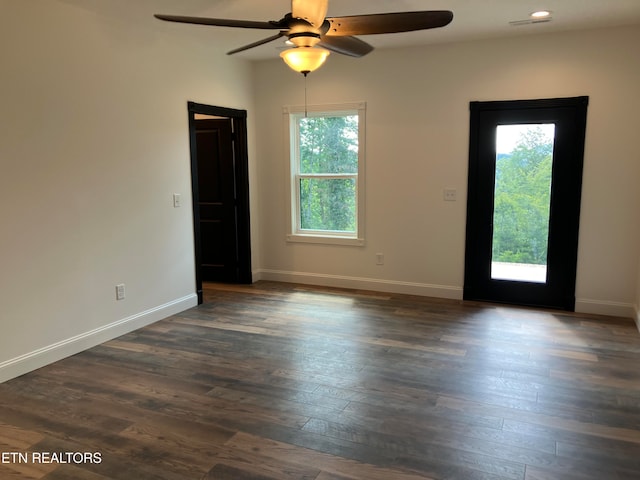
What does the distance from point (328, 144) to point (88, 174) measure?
2727mm

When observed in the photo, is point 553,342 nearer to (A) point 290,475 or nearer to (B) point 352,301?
(B) point 352,301

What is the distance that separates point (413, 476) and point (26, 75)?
343cm

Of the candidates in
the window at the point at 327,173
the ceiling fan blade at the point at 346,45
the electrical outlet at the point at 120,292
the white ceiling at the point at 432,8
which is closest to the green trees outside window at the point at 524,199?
the white ceiling at the point at 432,8

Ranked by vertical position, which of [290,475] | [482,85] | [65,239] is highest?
[482,85]

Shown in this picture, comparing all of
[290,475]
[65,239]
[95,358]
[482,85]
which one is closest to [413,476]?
[290,475]

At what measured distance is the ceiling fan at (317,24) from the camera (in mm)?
2445

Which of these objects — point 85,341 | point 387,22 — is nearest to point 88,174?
point 85,341

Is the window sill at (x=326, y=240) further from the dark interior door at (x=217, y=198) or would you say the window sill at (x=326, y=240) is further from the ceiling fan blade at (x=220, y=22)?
the ceiling fan blade at (x=220, y=22)

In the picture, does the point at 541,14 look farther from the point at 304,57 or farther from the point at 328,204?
the point at 328,204

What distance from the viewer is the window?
→ 5492 mm

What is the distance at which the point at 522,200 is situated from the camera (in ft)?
15.7

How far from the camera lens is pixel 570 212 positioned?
15.1ft

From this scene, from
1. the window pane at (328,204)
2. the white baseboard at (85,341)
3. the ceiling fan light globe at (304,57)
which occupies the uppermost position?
the ceiling fan light globe at (304,57)

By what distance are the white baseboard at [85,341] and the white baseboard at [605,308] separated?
3835 millimetres
